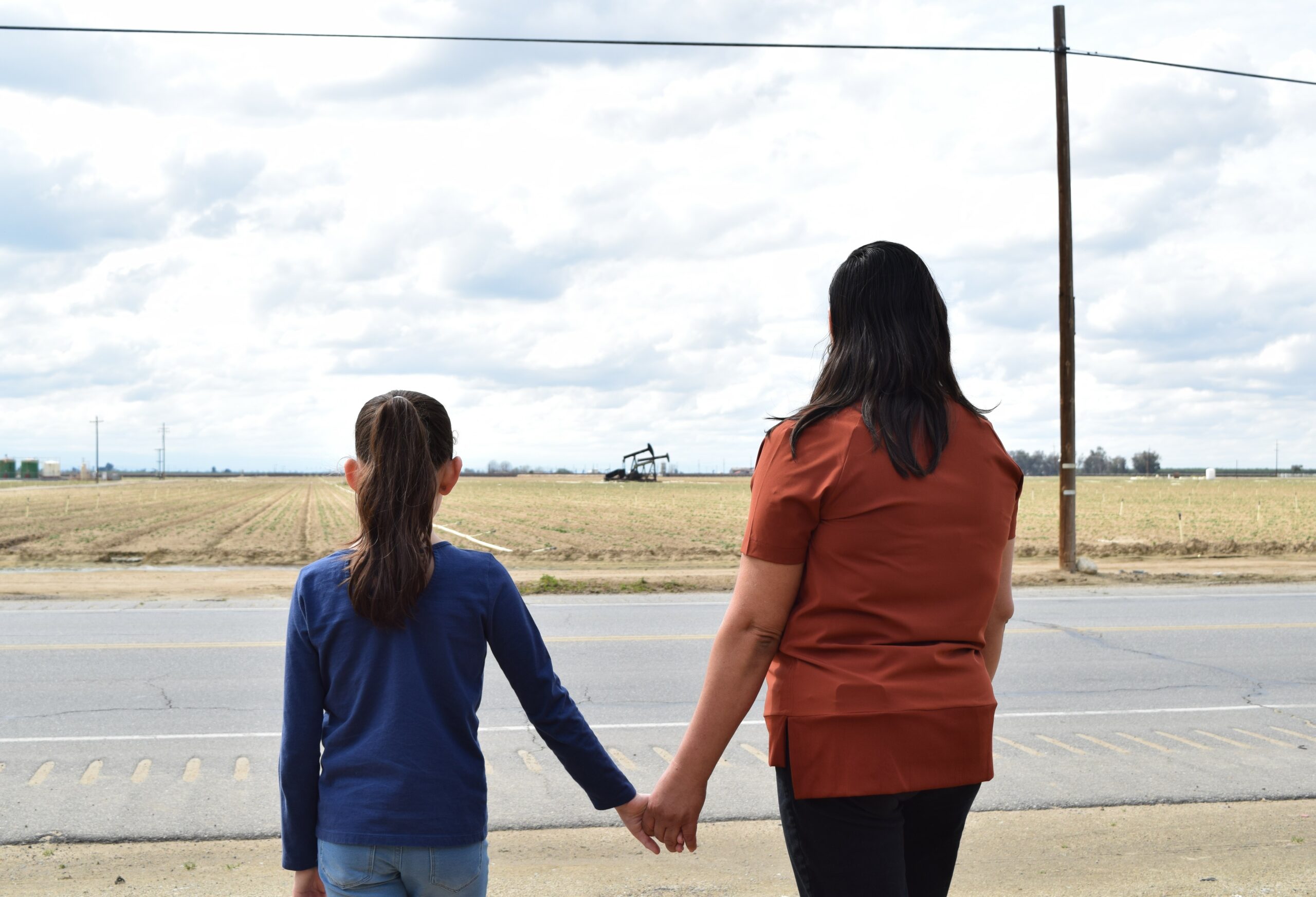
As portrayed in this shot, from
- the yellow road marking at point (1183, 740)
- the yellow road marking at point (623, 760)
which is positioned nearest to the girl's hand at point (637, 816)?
the yellow road marking at point (623, 760)

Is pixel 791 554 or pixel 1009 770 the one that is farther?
pixel 1009 770

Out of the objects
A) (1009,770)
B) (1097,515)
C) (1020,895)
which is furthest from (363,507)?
(1097,515)

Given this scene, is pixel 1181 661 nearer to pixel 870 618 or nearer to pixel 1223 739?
pixel 1223 739

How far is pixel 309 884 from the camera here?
238 cm

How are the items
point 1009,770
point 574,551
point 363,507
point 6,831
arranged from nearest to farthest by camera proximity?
point 363,507 < point 6,831 < point 1009,770 < point 574,551

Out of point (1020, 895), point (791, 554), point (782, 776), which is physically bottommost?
point (1020, 895)

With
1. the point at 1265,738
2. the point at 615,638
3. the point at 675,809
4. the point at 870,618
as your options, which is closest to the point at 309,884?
the point at 675,809

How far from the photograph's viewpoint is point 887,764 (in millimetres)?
2029

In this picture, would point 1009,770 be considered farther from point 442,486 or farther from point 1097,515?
point 1097,515

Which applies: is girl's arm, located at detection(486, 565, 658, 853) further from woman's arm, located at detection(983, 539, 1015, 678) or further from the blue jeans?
woman's arm, located at detection(983, 539, 1015, 678)

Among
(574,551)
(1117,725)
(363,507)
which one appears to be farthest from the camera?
(574,551)

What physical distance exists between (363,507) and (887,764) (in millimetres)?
1156

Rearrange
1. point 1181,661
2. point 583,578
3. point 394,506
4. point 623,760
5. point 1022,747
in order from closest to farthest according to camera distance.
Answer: point 394,506
point 623,760
point 1022,747
point 1181,661
point 583,578

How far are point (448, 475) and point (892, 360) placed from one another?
1.01 meters
